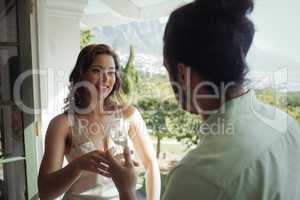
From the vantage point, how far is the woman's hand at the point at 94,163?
907 millimetres

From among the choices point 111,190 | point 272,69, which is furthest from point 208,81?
point 272,69

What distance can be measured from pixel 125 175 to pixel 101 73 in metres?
0.52

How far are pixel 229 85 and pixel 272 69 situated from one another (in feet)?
3.29

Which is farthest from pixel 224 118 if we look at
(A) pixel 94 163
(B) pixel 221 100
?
(A) pixel 94 163

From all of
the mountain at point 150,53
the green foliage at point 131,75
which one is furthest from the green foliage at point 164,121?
the mountain at point 150,53

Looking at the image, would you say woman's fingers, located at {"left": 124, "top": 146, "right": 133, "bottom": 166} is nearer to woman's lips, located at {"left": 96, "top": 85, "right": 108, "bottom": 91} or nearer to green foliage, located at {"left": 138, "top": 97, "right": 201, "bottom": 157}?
woman's lips, located at {"left": 96, "top": 85, "right": 108, "bottom": 91}

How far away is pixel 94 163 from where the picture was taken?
93 centimetres

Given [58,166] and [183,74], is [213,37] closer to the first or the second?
[183,74]

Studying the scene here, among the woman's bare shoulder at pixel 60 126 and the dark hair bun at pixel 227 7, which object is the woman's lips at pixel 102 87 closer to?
the woman's bare shoulder at pixel 60 126

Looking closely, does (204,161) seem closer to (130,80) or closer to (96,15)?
(130,80)

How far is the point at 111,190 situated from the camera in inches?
43.0

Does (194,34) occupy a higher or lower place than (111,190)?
higher

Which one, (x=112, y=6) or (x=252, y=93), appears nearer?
(x=252, y=93)

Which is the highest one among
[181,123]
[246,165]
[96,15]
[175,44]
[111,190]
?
[96,15]
